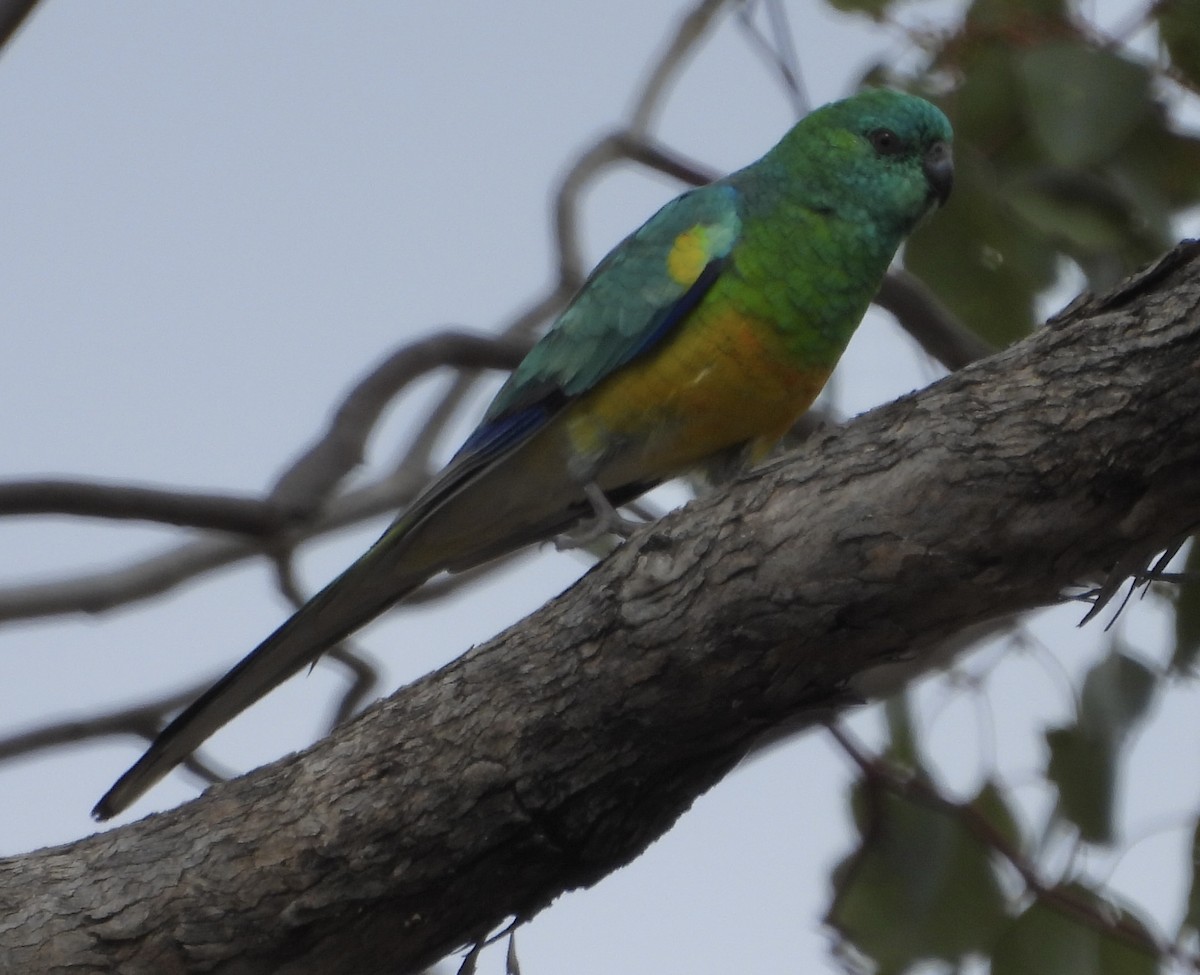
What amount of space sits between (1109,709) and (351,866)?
2350 mm

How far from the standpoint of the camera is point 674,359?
14.8ft

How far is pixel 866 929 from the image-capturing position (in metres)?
4.57

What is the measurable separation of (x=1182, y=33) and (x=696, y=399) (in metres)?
1.74

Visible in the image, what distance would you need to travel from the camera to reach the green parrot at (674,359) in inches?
176

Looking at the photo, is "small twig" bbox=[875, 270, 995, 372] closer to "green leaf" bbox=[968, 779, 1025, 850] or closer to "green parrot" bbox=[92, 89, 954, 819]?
"green parrot" bbox=[92, 89, 954, 819]

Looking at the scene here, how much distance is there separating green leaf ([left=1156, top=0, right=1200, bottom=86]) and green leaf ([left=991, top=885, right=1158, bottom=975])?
2.38 m

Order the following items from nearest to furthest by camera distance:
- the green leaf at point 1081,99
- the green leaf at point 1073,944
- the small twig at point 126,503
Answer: the green leaf at point 1073,944 → the small twig at point 126,503 → the green leaf at point 1081,99

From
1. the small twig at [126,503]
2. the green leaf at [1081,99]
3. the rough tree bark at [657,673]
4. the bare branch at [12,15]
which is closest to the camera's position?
the rough tree bark at [657,673]

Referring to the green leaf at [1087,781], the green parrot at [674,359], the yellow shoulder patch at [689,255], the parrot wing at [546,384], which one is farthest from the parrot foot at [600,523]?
the green leaf at [1087,781]

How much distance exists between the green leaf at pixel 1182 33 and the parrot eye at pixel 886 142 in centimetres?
94

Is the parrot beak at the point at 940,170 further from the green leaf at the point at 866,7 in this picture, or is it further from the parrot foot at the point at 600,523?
the parrot foot at the point at 600,523

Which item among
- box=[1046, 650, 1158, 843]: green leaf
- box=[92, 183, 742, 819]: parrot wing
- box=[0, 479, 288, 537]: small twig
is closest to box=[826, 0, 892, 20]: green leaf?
box=[92, 183, 742, 819]: parrot wing

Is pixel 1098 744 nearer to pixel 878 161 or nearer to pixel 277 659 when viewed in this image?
pixel 878 161

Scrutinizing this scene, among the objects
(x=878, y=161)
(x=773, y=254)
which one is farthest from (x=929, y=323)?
(x=773, y=254)
